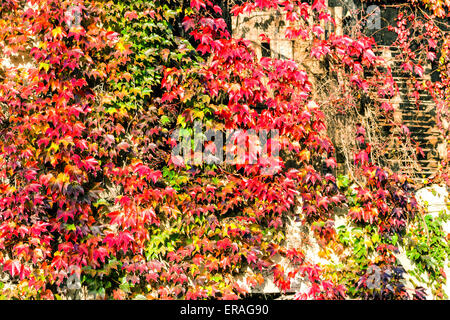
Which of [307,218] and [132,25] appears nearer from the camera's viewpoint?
[132,25]

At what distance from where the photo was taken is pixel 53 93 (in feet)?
10.0

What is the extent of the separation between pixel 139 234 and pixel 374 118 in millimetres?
2722

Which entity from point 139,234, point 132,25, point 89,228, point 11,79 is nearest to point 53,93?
point 11,79

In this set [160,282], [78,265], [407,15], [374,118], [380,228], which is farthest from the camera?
[407,15]

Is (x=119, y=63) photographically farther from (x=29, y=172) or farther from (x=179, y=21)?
(x=29, y=172)

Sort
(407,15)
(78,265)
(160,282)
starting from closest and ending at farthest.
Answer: (78,265) → (160,282) → (407,15)

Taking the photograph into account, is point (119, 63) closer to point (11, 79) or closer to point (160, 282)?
point (11, 79)

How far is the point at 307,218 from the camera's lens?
3.29 metres

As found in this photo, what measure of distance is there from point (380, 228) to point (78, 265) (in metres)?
2.92

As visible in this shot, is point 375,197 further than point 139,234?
Yes

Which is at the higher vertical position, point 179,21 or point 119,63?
point 179,21

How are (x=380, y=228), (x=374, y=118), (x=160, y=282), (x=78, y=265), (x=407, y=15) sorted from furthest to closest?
(x=407, y=15), (x=374, y=118), (x=380, y=228), (x=160, y=282), (x=78, y=265)

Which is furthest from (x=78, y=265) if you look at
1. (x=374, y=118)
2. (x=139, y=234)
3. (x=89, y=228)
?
(x=374, y=118)

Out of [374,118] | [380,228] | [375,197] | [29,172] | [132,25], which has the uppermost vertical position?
[132,25]
